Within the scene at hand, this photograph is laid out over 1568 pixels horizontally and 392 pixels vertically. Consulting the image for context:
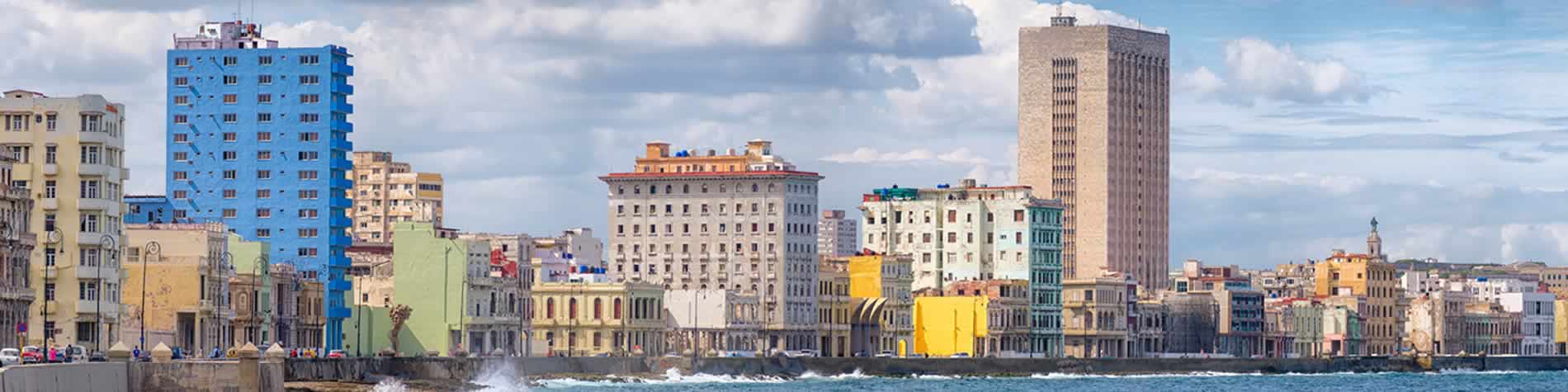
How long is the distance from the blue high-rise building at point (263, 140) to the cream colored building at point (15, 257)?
213 ft

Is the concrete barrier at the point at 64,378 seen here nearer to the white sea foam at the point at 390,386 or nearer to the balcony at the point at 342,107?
the white sea foam at the point at 390,386

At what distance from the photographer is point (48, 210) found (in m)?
126

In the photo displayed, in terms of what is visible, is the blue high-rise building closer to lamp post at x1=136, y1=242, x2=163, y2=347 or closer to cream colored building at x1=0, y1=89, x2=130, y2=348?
lamp post at x1=136, y1=242, x2=163, y2=347

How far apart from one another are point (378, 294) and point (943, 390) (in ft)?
123

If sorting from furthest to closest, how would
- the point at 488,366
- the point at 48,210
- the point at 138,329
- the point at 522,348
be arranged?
the point at 522,348
the point at 488,366
the point at 138,329
the point at 48,210

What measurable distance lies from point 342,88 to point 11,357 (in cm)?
9816

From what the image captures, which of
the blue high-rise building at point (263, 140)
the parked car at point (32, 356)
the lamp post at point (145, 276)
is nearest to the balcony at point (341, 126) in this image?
the blue high-rise building at point (263, 140)

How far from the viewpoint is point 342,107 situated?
18638 cm

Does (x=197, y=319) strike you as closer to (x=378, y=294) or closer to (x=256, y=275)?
(x=256, y=275)

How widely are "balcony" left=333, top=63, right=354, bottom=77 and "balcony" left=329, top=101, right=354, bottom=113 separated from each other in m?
1.87

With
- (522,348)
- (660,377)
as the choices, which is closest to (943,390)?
(660,377)


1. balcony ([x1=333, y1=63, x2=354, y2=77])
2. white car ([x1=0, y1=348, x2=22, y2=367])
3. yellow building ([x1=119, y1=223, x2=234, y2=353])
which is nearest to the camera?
white car ([x1=0, y1=348, x2=22, y2=367])

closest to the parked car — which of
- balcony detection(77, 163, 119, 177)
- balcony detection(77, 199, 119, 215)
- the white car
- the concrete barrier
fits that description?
the white car

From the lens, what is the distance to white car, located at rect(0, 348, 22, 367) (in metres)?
84.0
